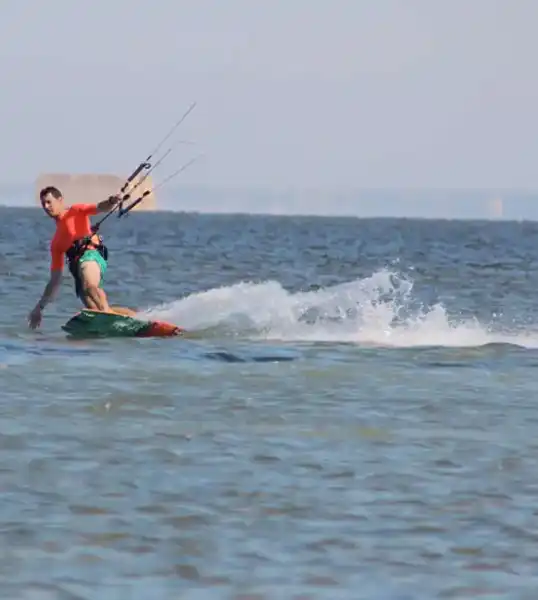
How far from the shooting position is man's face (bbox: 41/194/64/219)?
76.3 feet

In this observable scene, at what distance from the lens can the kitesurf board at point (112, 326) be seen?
2538cm

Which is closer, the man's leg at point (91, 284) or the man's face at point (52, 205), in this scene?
the man's face at point (52, 205)

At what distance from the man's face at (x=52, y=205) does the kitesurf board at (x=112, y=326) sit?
2118 millimetres

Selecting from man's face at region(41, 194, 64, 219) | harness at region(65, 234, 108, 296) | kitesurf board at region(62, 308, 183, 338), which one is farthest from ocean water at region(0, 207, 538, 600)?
man's face at region(41, 194, 64, 219)

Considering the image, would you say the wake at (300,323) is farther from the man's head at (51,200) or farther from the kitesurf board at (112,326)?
the man's head at (51,200)

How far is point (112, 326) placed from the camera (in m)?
25.7

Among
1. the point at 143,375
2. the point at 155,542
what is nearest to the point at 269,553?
the point at 155,542

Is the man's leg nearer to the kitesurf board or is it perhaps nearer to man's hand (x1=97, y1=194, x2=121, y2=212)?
the kitesurf board

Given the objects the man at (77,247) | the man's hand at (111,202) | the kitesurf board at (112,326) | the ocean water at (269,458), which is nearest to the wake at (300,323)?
the ocean water at (269,458)

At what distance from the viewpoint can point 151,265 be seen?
66625 mm

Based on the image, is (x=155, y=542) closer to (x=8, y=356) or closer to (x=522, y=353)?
(x=8, y=356)

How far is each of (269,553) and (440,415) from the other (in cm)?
758

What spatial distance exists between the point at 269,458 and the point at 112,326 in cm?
962

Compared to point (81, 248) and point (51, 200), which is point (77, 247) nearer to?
point (81, 248)
